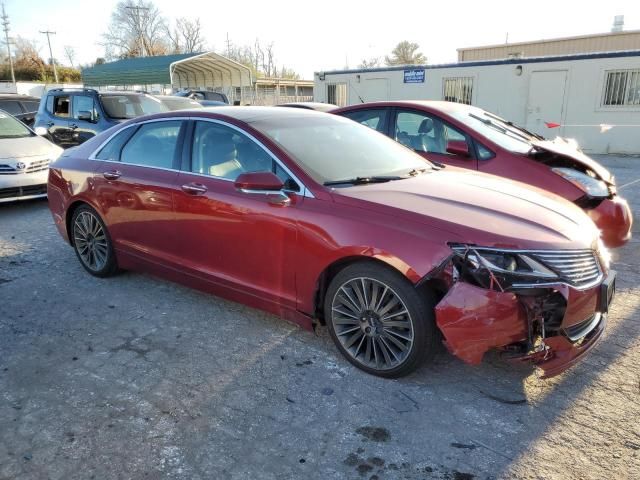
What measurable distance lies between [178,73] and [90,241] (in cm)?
2600

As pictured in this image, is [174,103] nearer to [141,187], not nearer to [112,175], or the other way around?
[112,175]

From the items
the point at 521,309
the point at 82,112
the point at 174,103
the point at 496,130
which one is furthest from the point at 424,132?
the point at 174,103

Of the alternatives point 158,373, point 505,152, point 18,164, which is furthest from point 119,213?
point 18,164

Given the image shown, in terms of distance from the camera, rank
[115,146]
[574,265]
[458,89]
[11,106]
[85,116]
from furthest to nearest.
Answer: [458,89], [11,106], [85,116], [115,146], [574,265]

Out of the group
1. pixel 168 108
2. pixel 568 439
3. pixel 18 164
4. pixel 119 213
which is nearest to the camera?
pixel 568 439

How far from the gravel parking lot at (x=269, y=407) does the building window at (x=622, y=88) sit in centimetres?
1324

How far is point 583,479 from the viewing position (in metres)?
2.36

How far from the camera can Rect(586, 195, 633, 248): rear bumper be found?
4.84 m

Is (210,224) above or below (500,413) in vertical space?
above

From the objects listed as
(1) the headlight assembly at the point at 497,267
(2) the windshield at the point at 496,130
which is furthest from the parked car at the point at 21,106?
(1) the headlight assembly at the point at 497,267

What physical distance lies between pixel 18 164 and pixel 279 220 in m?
6.20

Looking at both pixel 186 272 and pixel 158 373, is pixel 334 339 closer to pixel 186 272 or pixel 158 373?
pixel 158 373

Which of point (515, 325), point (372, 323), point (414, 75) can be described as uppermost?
point (414, 75)

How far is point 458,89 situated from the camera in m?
17.9
